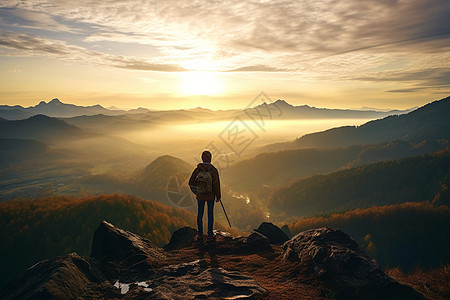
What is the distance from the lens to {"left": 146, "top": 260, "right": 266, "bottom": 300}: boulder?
9438 millimetres

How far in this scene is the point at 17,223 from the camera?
→ 9338 centimetres

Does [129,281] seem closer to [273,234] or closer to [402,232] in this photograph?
[273,234]

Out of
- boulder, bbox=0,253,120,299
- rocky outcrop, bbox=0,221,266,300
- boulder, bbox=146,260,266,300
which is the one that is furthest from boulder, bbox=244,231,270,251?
boulder, bbox=0,253,120,299

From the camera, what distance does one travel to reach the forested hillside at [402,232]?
314ft

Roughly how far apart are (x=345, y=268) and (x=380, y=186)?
8109 inches

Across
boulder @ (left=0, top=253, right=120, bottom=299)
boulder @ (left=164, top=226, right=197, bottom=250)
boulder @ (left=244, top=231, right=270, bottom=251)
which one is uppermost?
boulder @ (left=0, top=253, right=120, bottom=299)

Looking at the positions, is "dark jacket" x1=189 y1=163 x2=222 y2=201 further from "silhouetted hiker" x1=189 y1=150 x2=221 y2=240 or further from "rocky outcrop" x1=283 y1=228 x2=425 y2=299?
"rocky outcrop" x1=283 y1=228 x2=425 y2=299

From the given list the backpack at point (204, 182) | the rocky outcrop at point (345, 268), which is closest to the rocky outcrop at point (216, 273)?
the rocky outcrop at point (345, 268)

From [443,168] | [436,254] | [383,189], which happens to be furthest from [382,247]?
[443,168]

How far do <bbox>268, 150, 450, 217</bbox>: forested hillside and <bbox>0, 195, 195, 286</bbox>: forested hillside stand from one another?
121073mm

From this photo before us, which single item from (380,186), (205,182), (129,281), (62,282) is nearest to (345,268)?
(205,182)

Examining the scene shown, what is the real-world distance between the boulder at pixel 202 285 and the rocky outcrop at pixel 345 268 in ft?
10.9

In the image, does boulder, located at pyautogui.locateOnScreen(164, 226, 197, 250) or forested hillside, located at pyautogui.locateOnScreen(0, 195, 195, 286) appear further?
forested hillside, located at pyautogui.locateOnScreen(0, 195, 195, 286)

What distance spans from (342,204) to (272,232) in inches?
7406
